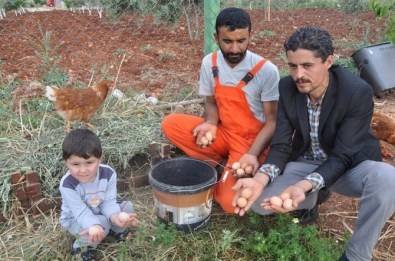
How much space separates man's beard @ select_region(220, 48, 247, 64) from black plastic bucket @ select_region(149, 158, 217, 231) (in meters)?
0.67

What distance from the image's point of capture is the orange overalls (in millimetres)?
2520

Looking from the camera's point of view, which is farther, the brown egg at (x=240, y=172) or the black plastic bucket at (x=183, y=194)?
the brown egg at (x=240, y=172)

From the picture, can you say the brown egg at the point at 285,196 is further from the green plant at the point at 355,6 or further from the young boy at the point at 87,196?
the green plant at the point at 355,6

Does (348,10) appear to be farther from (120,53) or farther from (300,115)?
(300,115)

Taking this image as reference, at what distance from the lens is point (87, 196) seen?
2.11 metres

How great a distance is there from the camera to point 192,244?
2248 millimetres

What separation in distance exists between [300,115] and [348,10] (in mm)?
7687

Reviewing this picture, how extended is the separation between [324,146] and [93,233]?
131 centimetres

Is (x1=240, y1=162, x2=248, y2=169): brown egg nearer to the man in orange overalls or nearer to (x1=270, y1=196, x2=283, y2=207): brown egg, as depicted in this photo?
the man in orange overalls

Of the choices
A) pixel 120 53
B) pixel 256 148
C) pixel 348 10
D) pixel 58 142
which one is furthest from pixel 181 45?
pixel 348 10

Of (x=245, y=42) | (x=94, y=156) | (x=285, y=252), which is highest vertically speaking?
(x=245, y=42)

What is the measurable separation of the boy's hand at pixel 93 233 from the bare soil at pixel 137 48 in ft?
4.46

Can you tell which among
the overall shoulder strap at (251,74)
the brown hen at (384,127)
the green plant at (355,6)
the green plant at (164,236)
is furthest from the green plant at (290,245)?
the green plant at (355,6)

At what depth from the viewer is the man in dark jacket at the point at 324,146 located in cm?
192
